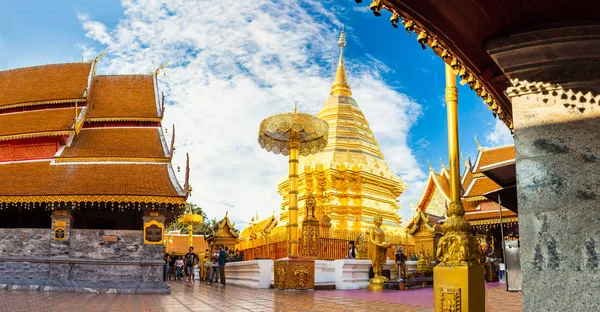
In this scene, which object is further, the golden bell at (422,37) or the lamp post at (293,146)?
the lamp post at (293,146)

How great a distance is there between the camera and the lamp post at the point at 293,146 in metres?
14.0

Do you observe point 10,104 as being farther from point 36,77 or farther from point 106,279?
point 106,279

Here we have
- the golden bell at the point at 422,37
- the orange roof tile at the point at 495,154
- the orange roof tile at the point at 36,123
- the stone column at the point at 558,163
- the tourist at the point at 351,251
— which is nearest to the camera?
the stone column at the point at 558,163

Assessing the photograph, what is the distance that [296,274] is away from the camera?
13.9 m

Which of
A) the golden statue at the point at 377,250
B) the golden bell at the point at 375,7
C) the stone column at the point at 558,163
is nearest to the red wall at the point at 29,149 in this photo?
the golden statue at the point at 377,250

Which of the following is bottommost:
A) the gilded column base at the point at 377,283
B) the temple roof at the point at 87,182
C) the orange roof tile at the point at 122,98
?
the gilded column base at the point at 377,283

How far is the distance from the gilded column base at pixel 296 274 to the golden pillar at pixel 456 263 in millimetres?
8033

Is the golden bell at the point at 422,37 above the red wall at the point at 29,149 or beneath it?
beneath

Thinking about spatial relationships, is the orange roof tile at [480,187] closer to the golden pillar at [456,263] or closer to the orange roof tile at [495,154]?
the orange roof tile at [495,154]

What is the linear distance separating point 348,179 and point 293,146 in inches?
476

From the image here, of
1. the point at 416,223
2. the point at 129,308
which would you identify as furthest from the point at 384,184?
the point at 129,308

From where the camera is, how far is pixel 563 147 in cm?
387

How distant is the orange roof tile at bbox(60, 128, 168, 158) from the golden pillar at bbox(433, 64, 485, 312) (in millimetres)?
14048

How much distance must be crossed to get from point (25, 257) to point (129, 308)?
30.0 ft
